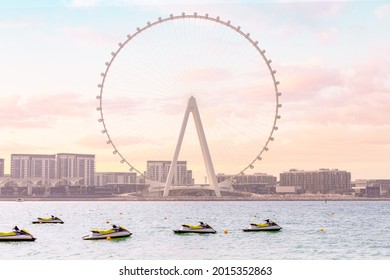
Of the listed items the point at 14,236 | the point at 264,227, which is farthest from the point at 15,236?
the point at 264,227

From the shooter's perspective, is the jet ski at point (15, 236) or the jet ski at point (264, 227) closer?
the jet ski at point (15, 236)

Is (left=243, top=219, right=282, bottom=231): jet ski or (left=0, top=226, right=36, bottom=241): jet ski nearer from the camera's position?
(left=0, top=226, right=36, bottom=241): jet ski

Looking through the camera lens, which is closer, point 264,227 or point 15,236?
point 15,236

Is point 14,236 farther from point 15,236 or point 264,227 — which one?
point 264,227

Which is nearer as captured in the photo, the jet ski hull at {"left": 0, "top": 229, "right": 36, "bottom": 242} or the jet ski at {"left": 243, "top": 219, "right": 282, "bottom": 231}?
the jet ski hull at {"left": 0, "top": 229, "right": 36, "bottom": 242}

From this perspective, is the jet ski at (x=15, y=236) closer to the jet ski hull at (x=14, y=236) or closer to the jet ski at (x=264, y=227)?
the jet ski hull at (x=14, y=236)

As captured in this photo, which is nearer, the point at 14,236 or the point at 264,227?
the point at 14,236

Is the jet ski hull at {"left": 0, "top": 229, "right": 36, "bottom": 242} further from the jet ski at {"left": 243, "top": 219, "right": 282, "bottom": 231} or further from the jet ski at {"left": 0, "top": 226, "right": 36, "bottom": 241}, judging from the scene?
the jet ski at {"left": 243, "top": 219, "right": 282, "bottom": 231}

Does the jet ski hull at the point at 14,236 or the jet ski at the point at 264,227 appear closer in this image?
the jet ski hull at the point at 14,236

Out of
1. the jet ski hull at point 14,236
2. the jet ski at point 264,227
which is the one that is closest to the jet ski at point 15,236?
the jet ski hull at point 14,236

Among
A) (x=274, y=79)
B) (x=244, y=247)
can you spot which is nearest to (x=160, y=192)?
(x=274, y=79)

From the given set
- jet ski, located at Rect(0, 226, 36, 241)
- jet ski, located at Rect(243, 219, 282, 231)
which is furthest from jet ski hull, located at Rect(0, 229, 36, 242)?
jet ski, located at Rect(243, 219, 282, 231)
